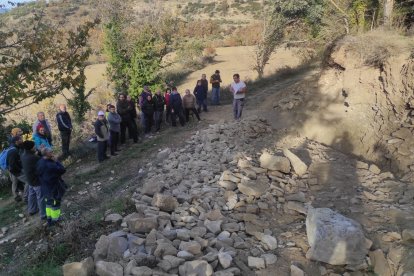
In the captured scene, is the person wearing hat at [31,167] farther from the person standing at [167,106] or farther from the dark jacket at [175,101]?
the person standing at [167,106]

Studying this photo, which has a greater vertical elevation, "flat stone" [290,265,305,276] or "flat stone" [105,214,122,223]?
"flat stone" [105,214,122,223]

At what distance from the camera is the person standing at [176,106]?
1252 cm

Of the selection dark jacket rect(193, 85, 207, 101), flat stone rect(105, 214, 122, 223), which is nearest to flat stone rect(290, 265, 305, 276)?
flat stone rect(105, 214, 122, 223)

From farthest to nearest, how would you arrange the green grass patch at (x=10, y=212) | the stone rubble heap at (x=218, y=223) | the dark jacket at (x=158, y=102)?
the dark jacket at (x=158, y=102) → the green grass patch at (x=10, y=212) → the stone rubble heap at (x=218, y=223)

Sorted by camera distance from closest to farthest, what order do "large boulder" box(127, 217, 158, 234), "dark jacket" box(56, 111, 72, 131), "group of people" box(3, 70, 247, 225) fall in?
"large boulder" box(127, 217, 158, 234) → "group of people" box(3, 70, 247, 225) → "dark jacket" box(56, 111, 72, 131)

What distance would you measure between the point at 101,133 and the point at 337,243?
7198 mm

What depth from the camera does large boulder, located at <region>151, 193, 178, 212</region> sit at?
6.62m

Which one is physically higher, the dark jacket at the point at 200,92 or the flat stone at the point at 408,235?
the dark jacket at the point at 200,92

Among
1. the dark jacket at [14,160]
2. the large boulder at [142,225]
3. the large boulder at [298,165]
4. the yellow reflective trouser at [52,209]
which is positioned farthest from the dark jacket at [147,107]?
the large boulder at [142,225]

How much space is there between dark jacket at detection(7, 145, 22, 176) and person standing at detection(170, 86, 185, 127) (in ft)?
16.3

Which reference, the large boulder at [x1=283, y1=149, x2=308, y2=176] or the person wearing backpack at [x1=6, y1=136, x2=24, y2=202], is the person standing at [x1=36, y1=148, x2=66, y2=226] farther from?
the large boulder at [x1=283, y1=149, x2=308, y2=176]

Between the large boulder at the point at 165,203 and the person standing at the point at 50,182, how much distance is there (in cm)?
198

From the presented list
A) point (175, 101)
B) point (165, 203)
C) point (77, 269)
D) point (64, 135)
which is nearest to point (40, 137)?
point (64, 135)

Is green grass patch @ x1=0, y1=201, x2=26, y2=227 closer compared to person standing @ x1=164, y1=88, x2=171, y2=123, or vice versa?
green grass patch @ x1=0, y1=201, x2=26, y2=227
